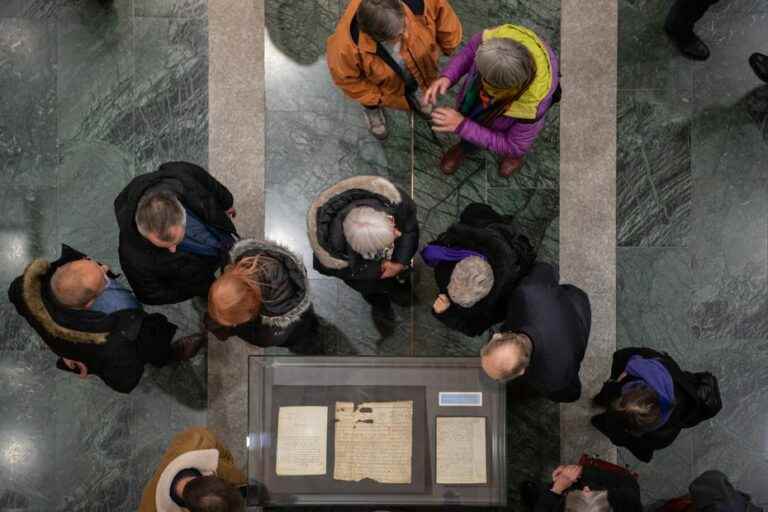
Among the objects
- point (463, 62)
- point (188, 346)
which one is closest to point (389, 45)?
point (463, 62)

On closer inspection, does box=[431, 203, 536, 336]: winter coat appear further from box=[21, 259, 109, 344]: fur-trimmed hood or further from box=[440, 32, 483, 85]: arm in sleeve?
box=[21, 259, 109, 344]: fur-trimmed hood

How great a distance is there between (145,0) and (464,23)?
209 cm

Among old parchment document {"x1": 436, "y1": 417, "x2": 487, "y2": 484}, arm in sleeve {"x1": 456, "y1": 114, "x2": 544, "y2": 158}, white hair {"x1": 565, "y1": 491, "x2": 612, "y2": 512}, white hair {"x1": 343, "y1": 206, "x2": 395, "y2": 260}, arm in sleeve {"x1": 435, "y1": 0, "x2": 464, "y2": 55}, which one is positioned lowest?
white hair {"x1": 565, "y1": 491, "x2": 612, "y2": 512}

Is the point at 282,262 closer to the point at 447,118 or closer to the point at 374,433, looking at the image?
the point at 374,433

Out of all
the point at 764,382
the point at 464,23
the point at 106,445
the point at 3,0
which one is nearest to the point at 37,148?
the point at 3,0

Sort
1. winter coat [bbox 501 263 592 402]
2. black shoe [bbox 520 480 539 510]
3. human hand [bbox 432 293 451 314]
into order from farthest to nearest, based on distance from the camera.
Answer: black shoe [bbox 520 480 539 510] < human hand [bbox 432 293 451 314] < winter coat [bbox 501 263 592 402]

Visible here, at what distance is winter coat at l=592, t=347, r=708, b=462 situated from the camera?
10.3 ft

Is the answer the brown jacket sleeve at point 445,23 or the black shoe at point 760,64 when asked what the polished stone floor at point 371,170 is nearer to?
the brown jacket sleeve at point 445,23

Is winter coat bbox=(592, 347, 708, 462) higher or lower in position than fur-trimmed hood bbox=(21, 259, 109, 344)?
lower

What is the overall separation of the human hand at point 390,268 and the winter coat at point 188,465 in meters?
1.24

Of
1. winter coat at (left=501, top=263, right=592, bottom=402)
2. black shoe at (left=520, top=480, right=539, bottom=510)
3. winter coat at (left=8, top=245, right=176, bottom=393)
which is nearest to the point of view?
winter coat at (left=501, top=263, right=592, bottom=402)

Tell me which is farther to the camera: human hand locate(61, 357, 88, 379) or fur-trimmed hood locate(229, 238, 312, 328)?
human hand locate(61, 357, 88, 379)

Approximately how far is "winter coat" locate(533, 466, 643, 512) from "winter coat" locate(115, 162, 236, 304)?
2.15 meters

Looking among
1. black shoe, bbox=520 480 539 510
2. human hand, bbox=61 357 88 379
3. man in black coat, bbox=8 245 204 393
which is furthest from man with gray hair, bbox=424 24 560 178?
human hand, bbox=61 357 88 379
